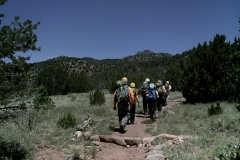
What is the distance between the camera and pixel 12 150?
22.4 ft

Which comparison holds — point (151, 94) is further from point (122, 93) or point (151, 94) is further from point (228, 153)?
point (228, 153)

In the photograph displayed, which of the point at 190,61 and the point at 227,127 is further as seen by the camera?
the point at 190,61

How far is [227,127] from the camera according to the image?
8766mm

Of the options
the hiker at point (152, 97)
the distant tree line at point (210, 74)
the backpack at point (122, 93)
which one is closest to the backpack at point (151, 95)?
the hiker at point (152, 97)

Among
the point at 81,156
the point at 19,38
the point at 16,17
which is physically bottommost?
the point at 81,156

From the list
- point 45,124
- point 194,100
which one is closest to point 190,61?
point 194,100

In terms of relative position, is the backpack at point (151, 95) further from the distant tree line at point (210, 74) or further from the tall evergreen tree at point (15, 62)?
the distant tree line at point (210, 74)

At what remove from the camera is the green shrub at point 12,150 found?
265 inches

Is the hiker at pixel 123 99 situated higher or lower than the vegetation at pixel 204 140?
higher

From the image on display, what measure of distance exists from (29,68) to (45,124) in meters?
3.65

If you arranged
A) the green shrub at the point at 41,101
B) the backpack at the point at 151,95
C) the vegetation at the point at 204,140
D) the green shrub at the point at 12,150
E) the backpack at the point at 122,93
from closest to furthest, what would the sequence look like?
the vegetation at the point at 204,140 < the green shrub at the point at 41,101 < the green shrub at the point at 12,150 < the backpack at the point at 122,93 < the backpack at the point at 151,95

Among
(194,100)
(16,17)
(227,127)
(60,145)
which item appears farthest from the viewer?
(194,100)

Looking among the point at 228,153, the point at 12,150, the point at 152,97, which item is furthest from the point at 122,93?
the point at 228,153

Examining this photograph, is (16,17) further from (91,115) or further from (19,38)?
(91,115)
